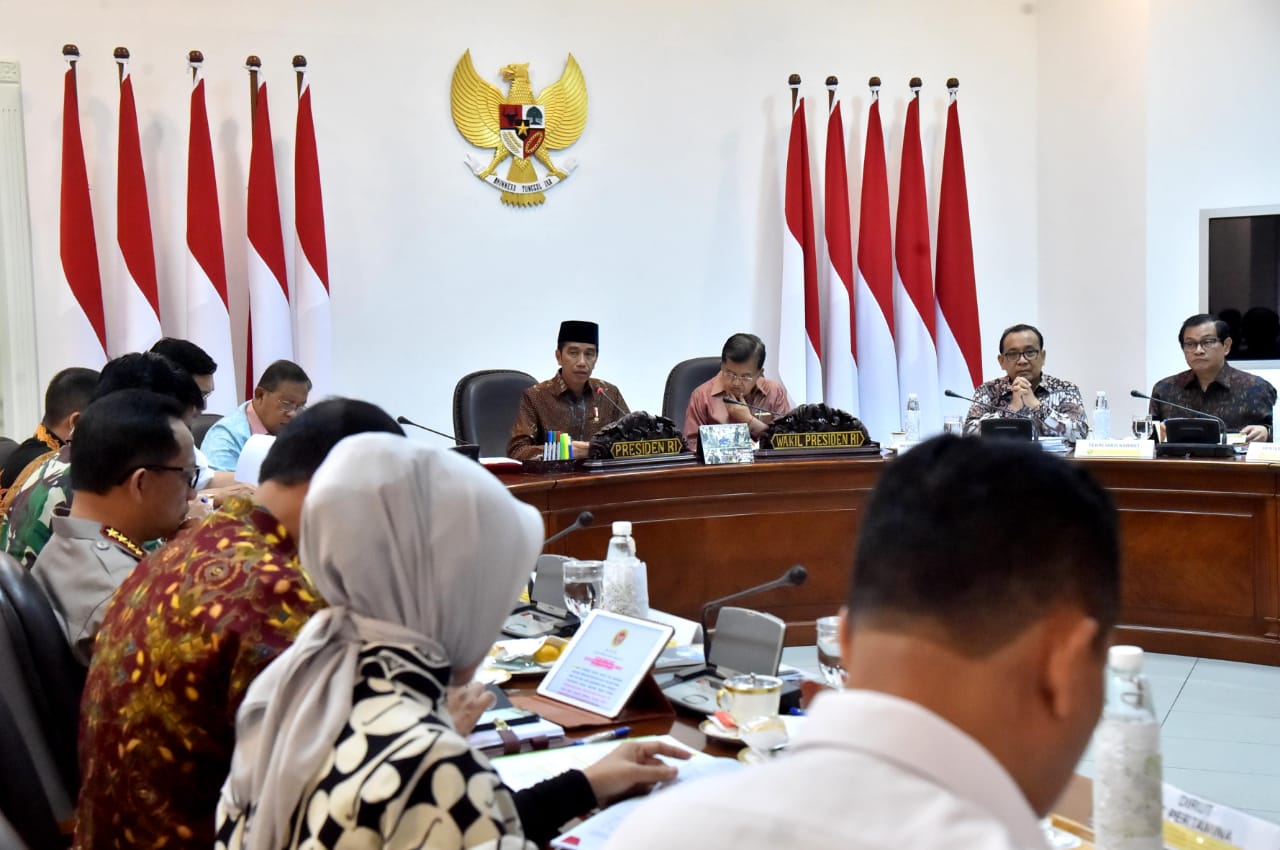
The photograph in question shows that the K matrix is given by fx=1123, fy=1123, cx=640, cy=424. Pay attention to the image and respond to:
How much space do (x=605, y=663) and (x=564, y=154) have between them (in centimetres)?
464

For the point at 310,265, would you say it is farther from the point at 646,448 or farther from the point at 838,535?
the point at 838,535

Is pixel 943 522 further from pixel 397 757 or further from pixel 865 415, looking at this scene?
A: pixel 865 415

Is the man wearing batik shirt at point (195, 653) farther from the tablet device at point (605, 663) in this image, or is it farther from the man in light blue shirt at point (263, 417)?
the man in light blue shirt at point (263, 417)

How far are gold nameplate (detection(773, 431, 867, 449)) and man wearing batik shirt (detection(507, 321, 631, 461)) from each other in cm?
84

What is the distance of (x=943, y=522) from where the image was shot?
2.35ft

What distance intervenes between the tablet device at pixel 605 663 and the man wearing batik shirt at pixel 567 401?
2764 mm

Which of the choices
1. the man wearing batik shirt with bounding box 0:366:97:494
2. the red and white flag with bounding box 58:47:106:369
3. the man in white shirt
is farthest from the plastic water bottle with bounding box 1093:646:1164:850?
the red and white flag with bounding box 58:47:106:369

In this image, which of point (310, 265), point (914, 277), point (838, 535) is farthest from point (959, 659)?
point (914, 277)

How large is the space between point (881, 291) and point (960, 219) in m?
0.63

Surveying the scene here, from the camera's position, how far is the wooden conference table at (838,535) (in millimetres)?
4016

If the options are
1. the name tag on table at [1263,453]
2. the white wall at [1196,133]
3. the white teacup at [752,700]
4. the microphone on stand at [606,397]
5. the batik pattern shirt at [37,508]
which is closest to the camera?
the white teacup at [752,700]

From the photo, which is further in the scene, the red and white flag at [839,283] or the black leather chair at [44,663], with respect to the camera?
the red and white flag at [839,283]

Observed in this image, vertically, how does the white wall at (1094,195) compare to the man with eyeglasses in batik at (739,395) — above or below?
above

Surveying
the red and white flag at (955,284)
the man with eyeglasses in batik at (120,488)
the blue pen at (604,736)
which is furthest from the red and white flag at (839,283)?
the blue pen at (604,736)
